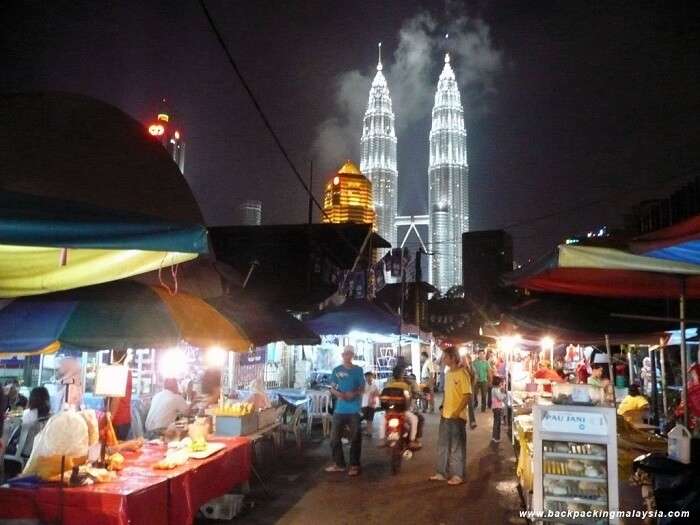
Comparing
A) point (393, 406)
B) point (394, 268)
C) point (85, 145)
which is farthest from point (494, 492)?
point (394, 268)

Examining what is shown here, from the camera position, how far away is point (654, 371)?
13.5 meters

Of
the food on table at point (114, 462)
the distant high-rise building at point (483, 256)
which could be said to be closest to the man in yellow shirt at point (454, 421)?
the food on table at point (114, 462)

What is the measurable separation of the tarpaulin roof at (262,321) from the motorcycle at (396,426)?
2.03 metres

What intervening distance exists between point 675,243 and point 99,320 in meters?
4.88

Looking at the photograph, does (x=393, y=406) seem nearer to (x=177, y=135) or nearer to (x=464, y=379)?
(x=464, y=379)

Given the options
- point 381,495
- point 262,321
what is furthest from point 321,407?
point 262,321

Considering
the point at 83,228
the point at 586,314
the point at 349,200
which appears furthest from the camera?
the point at 349,200

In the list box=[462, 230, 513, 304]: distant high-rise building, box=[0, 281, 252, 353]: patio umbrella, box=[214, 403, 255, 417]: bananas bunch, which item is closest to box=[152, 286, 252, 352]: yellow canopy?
box=[0, 281, 252, 353]: patio umbrella

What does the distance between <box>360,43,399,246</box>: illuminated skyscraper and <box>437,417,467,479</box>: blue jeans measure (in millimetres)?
101378

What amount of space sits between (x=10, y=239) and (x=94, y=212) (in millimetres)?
457

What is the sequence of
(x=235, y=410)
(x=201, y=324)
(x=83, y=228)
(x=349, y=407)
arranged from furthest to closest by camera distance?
(x=349, y=407) < (x=235, y=410) < (x=201, y=324) < (x=83, y=228)

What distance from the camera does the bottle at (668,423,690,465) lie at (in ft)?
15.4

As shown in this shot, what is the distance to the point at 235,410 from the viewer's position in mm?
8297

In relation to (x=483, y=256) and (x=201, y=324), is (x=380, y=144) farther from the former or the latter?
(x=201, y=324)
